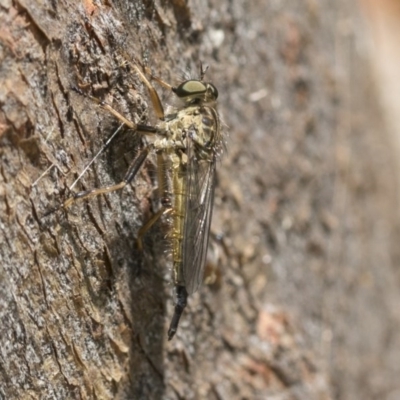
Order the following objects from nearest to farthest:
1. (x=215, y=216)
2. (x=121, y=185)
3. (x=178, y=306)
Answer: (x=121, y=185)
(x=178, y=306)
(x=215, y=216)

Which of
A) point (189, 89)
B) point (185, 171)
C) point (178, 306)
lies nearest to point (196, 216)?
point (185, 171)

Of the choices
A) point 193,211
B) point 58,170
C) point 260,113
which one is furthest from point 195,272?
point 260,113

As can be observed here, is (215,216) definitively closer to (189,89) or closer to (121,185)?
(189,89)

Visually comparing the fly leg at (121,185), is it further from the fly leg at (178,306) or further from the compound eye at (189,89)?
the fly leg at (178,306)

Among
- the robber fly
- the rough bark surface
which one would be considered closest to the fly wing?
the robber fly

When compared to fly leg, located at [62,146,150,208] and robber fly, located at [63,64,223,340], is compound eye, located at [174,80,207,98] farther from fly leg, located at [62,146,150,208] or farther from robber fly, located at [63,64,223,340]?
fly leg, located at [62,146,150,208]

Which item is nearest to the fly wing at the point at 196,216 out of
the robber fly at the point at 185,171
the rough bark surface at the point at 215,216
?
the robber fly at the point at 185,171

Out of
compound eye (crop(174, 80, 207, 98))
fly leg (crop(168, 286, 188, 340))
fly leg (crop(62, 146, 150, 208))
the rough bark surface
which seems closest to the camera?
the rough bark surface
